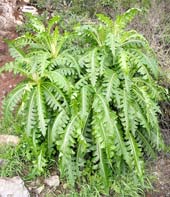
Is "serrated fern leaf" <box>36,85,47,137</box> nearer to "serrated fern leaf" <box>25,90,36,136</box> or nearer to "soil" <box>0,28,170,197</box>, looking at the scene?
"serrated fern leaf" <box>25,90,36,136</box>

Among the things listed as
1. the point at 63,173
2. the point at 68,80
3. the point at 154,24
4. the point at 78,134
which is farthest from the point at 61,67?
the point at 154,24

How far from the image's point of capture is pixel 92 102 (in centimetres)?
362

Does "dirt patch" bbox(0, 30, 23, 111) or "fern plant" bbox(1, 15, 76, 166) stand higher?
"dirt patch" bbox(0, 30, 23, 111)

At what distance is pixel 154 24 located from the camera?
5031mm

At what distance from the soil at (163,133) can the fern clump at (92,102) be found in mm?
343

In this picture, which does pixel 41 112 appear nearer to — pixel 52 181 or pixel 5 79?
pixel 52 181

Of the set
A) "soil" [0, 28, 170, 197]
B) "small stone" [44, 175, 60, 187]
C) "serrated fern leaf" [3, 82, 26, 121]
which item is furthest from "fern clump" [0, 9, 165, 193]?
"soil" [0, 28, 170, 197]

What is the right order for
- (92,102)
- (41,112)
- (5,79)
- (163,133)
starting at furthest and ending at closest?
(5,79) → (163,133) → (92,102) → (41,112)

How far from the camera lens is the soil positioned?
3.92 m

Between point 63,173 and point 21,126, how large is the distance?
73 centimetres

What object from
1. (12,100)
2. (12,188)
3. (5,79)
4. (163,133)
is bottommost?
(12,188)

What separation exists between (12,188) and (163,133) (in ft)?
6.49

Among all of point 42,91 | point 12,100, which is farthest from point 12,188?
point 42,91

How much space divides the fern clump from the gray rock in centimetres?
44
